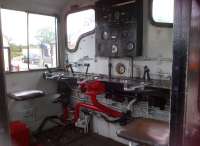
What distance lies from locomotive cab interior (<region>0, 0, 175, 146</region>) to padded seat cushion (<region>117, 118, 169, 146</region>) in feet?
0.16

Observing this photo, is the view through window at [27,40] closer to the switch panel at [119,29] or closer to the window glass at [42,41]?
the window glass at [42,41]

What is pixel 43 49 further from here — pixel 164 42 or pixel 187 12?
pixel 187 12

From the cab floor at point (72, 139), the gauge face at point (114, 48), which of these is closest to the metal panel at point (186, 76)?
the gauge face at point (114, 48)

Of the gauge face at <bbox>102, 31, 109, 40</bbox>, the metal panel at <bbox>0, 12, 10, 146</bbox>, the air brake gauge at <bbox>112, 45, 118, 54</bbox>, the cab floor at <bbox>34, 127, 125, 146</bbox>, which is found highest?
the gauge face at <bbox>102, 31, 109, 40</bbox>

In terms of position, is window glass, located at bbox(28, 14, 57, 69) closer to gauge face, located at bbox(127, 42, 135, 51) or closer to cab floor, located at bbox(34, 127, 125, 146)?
cab floor, located at bbox(34, 127, 125, 146)

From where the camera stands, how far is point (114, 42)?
261 centimetres

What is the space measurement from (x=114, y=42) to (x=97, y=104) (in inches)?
34.4

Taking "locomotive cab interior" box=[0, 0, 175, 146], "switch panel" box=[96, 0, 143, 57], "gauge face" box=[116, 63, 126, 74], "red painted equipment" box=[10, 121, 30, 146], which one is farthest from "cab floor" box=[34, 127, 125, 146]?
"switch panel" box=[96, 0, 143, 57]

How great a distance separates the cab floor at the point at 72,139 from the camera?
2.79 meters

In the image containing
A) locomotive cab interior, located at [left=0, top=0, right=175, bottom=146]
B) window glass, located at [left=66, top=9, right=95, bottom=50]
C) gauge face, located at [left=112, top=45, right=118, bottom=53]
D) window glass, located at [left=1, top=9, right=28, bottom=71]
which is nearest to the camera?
locomotive cab interior, located at [left=0, top=0, right=175, bottom=146]

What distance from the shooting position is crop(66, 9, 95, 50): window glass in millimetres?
3049

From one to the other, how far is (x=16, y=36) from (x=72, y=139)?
5.83ft

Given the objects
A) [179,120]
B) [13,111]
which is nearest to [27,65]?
[13,111]

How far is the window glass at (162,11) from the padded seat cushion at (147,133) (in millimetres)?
1227
